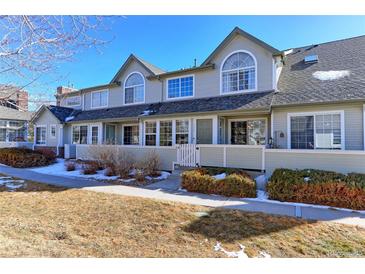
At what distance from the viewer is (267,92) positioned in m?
11.8

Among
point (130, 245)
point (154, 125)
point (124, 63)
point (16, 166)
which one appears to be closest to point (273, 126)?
point (154, 125)

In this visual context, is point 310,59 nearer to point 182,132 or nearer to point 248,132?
point 248,132

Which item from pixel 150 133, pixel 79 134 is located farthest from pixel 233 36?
pixel 79 134

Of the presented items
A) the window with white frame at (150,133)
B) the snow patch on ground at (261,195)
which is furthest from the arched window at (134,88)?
the snow patch on ground at (261,195)

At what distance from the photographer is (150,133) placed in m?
15.2

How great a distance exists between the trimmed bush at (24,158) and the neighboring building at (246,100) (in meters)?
3.37

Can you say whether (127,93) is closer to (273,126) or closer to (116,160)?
(116,160)

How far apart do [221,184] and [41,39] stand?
6859 millimetres

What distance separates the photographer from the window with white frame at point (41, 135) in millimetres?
20969

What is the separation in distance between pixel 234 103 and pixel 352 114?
4989 mm

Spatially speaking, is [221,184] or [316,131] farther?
[316,131]

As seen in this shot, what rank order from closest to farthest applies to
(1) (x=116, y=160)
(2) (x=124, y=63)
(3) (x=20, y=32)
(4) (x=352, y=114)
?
(3) (x=20, y=32), (4) (x=352, y=114), (1) (x=116, y=160), (2) (x=124, y=63)

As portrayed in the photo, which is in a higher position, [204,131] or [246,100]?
[246,100]

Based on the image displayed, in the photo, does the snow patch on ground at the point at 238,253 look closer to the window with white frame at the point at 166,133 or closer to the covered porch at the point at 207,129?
the covered porch at the point at 207,129
